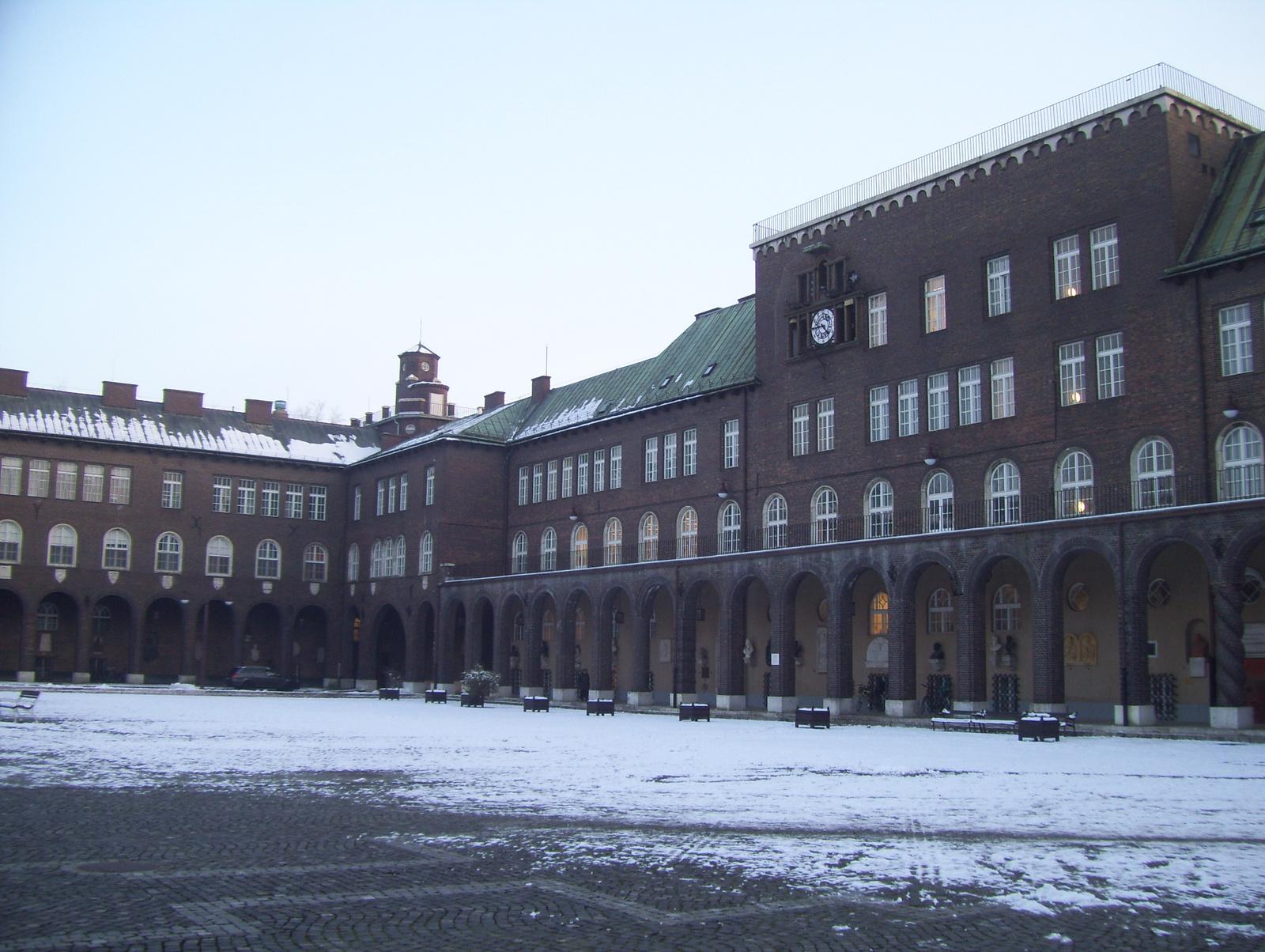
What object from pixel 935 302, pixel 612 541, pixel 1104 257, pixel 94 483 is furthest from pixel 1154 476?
pixel 94 483

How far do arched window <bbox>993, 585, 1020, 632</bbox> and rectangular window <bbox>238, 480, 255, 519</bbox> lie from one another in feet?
143

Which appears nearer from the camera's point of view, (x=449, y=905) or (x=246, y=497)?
(x=449, y=905)

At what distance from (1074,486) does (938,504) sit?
4788mm

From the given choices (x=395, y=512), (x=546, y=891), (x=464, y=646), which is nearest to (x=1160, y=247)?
(x=546, y=891)

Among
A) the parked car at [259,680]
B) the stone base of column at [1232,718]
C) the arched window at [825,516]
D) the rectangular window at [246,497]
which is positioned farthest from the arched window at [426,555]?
the stone base of column at [1232,718]

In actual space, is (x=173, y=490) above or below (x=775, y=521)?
above

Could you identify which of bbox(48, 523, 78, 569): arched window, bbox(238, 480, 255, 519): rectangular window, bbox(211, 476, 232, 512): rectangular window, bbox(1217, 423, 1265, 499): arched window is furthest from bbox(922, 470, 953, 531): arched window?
bbox(48, 523, 78, 569): arched window

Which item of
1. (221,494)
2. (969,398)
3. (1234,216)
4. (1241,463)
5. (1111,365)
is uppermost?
(1234,216)

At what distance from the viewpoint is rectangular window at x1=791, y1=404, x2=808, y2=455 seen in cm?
4281

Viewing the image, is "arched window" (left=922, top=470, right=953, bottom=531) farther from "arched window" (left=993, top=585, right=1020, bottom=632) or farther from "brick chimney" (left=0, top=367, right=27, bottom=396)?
"brick chimney" (left=0, top=367, right=27, bottom=396)

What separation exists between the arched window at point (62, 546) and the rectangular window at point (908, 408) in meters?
42.6

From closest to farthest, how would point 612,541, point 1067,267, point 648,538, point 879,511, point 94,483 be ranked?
point 1067,267
point 879,511
point 648,538
point 612,541
point 94,483

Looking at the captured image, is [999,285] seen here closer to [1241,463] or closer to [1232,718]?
[1241,463]

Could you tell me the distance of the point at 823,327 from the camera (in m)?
42.2
